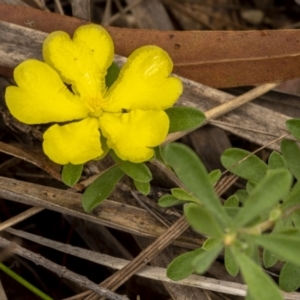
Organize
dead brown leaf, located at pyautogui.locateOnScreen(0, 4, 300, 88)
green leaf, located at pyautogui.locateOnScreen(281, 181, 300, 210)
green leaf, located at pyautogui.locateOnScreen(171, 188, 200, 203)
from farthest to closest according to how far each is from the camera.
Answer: dead brown leaf, located at pyautogui.locateOnScreen(0, 4, 300, 88)
green leaf, located at pyautogui.locateOnScreen(171, 188, 200, 203)
green leaf, located at pyautogui.locateOnScreen(281, 181, 300, 210)

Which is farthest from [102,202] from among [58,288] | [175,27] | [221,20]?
[221,20]

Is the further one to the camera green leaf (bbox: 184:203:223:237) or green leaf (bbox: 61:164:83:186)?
green leaf (bbox: 61:164:83:186)

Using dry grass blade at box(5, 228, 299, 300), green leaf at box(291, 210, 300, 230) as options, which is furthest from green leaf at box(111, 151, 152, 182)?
green leaf at box(291, 210, 300, 230)

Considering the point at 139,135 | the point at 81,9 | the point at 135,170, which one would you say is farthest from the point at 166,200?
the point at 81,9

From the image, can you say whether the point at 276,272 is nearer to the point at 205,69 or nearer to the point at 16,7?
the point at 205,69

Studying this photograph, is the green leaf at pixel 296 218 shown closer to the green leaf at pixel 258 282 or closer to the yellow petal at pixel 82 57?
the green leaf at pixel 258 282

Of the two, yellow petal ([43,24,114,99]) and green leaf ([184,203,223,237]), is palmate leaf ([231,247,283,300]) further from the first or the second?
yellow petal ([43,24,114,99])

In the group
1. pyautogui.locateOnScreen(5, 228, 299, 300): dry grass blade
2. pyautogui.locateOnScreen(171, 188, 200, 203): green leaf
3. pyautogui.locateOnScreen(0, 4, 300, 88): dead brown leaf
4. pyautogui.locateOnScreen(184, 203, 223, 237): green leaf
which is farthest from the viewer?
pyautogui.locateOnScreen(0, 4, 300, 88): dead brown leaf

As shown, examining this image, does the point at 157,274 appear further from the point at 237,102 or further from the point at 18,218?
the point at 237,102

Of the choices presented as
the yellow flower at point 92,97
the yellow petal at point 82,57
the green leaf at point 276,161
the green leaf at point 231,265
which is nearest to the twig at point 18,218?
the yellow flower at point 92,97
